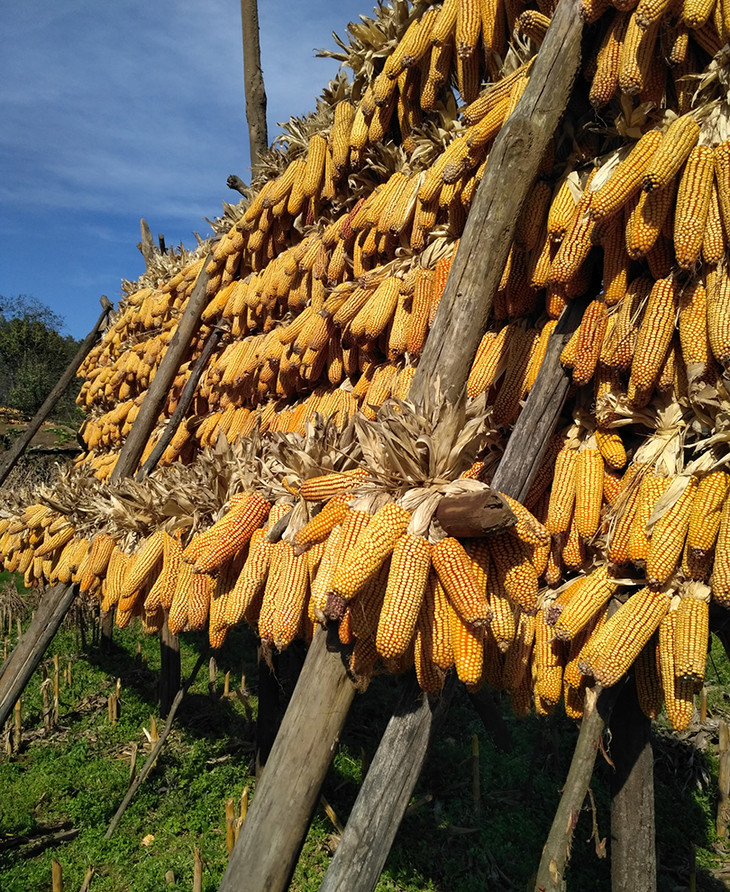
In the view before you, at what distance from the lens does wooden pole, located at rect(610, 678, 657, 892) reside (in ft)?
9.68

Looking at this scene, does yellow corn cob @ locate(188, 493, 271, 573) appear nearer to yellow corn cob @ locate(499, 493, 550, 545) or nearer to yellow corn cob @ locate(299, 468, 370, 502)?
yellow corn cob @ locate(299, 468, 370, 502)

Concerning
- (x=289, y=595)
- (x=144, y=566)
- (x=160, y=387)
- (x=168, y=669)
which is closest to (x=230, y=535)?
(x=289, y=595)

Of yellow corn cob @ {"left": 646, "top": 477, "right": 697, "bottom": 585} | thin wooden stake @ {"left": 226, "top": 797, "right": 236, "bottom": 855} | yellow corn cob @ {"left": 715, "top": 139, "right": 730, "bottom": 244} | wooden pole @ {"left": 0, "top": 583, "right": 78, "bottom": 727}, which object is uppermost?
yellow corn cob @ {"left": 715, "top": 139, "right": 730, "bottom": 244}

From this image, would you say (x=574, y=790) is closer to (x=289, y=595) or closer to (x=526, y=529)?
(x=526, y=529)

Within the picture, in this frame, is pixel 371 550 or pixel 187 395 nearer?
pixel 371 550

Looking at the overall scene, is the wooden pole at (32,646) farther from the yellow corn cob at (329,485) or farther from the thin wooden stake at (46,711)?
the yellow corn cob at (329,485)

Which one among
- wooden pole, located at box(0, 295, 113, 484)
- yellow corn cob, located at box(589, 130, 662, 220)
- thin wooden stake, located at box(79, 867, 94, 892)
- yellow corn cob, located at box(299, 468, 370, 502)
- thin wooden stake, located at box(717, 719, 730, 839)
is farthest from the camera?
wooden pole, located at box(0, 295, 113, 484)

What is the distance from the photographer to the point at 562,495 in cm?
292

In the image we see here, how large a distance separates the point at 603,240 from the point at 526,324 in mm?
673

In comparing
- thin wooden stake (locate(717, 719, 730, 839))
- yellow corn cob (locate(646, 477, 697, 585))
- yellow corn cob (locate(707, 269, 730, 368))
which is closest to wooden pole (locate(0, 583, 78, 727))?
yellow corn cob (locate(646, 477, 697, 585))

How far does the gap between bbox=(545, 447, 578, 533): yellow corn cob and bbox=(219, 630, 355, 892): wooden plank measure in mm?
1145

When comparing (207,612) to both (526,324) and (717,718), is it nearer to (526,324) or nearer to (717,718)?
(526,324)

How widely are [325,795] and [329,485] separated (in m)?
5.00

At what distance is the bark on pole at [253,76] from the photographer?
27.0 ft
